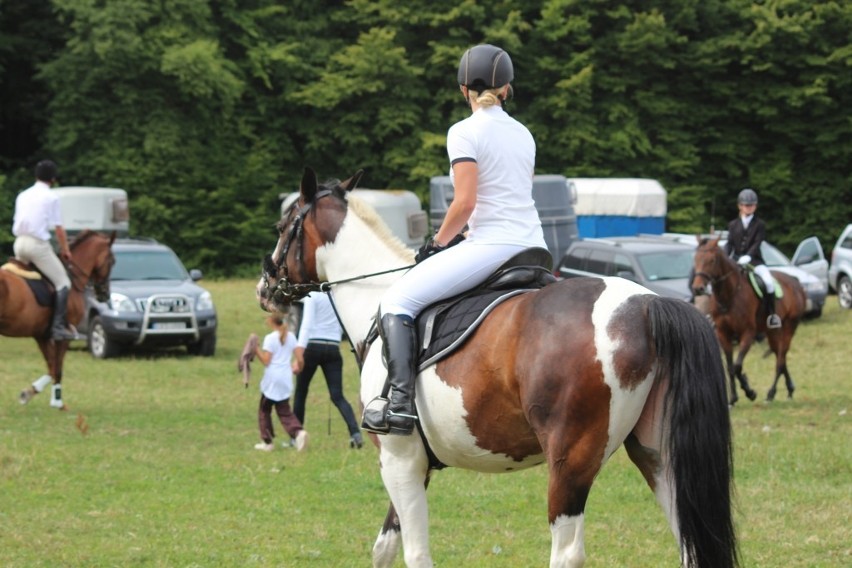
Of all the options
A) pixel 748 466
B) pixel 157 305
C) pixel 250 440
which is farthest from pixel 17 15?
pixel 748 466

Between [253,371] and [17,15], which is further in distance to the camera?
[17,15]

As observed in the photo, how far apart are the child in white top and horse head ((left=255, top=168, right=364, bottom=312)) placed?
18.0 feet

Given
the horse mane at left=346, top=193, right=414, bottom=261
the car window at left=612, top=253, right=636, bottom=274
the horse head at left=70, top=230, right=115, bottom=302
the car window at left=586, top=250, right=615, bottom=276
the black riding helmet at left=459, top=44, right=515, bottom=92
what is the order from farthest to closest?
the car window at left=586, top=250, right=615, bottom=276 → the car window at left=612, top=253, right=636, bottom=274 → the horse head at left=70, top=230, right=115, bottom=302 → the horse mane at left=346, top=193, right=414, bottom=261 → the black riding helmet at left=459, top=44, right=515, bottom=92

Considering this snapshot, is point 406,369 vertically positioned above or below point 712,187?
above

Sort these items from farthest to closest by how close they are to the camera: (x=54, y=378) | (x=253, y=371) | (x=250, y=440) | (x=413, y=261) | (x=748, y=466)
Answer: (x=253, y=371)
(x=54, y=378)
(x=250, y=440)
(x=748, y=466)
(x=413, y=261)

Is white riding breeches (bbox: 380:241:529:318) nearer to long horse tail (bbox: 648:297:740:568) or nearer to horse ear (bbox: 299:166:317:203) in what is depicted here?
long horse tail (bbox: 648:297:740:568)

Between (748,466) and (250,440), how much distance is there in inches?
214

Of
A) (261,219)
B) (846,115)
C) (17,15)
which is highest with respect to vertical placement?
(17,15)

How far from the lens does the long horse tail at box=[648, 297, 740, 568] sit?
18.7 feet

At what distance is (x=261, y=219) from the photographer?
43094 mm

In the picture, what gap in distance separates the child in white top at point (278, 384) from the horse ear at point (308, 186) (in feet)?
18.9

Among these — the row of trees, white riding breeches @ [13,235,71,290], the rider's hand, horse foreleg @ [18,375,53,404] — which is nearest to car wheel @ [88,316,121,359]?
white riding breeches @ [13,235,71,290]

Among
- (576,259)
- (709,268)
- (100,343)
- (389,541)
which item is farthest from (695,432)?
(576,259)

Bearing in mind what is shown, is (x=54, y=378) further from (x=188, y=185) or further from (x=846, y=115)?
(x=846, y=115)
